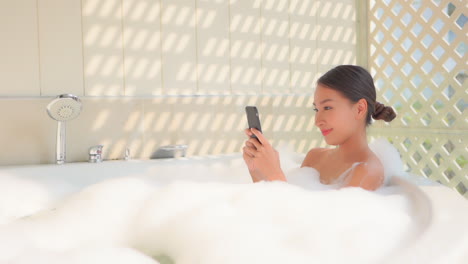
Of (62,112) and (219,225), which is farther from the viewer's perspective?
(62,112)

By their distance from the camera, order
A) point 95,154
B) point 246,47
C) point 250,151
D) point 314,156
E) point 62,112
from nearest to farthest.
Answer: point 250,151
point 314,156
point 62,112
point 95,154
point 246,47

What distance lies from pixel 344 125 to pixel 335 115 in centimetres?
5

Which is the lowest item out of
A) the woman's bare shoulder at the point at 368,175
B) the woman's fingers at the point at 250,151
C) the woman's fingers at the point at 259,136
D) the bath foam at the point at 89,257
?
the bath foam at the point at 89,257

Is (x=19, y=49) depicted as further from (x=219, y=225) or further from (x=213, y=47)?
(x=219, y=225)

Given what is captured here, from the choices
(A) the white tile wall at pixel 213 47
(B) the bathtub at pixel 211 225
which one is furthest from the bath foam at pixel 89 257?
(A) the white tile wall at pixel 213 47

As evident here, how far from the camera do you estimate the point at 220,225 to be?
1.32 m

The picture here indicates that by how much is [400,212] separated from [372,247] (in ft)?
0.81

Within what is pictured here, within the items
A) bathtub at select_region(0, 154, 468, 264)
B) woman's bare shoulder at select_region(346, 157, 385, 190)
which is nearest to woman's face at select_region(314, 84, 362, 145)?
woman's bare shoulder at select_region(346, 157, 385, 190)

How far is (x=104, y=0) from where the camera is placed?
2.51 meters

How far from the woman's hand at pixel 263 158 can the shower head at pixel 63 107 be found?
970mm

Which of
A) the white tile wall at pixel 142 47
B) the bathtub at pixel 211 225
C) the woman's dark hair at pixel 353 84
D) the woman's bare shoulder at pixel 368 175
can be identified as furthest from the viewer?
the white tile wall at pixel 142 47

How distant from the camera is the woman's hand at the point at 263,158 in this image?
1.69m

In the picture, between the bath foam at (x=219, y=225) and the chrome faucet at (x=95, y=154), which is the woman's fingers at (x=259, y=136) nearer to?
the bath foam at (x=219, y=225)

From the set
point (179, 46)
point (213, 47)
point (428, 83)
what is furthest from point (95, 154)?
point (428, 83)
